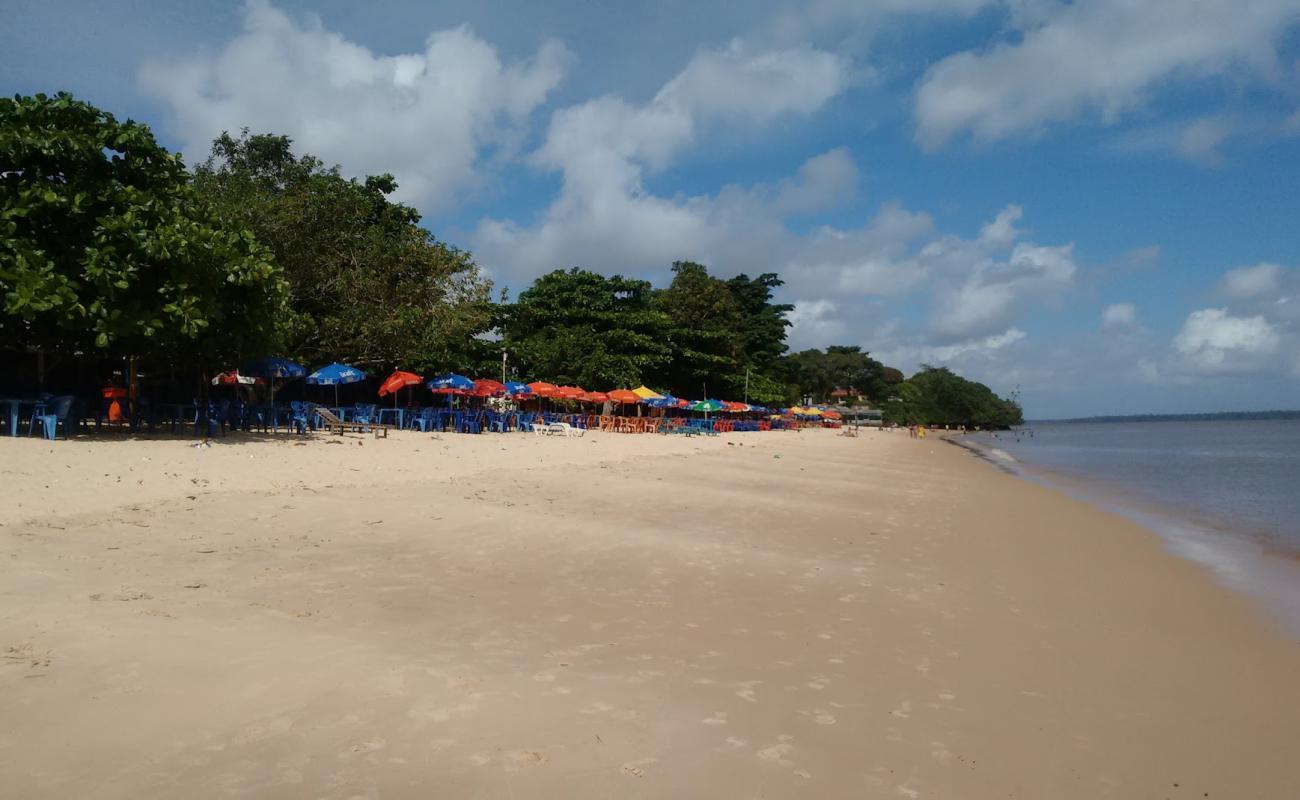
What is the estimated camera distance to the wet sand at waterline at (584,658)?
305 centimetres

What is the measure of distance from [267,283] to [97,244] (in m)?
3.02

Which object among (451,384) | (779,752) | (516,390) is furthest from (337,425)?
(779,752)

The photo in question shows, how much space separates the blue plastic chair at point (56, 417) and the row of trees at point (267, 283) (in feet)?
4.41

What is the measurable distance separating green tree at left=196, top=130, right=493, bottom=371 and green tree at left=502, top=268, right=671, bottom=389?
40.5ft

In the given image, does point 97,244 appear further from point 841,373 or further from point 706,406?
point 841,373

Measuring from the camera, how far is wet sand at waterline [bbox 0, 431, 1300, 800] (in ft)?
10.00

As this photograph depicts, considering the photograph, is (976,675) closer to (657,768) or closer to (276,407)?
(657,768)

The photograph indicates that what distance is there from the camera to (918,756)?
333 cm

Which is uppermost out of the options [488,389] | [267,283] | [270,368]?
[267,283]

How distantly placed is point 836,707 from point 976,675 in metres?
1.17

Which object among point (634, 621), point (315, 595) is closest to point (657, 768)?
point (634, 621)

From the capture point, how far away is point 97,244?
13.3 m

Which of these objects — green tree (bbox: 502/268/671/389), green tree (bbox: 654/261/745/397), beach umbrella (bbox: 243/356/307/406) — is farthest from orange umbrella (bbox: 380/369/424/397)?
green tree (bbox: 654/261/745/397)

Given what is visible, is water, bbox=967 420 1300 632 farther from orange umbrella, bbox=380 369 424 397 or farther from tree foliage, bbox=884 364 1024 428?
tree foliage, bbox=884 364 1024 428
